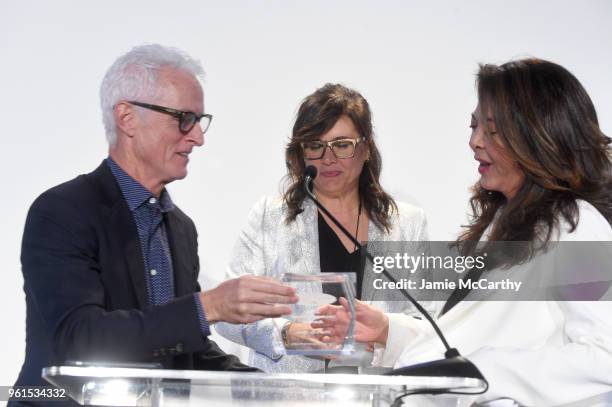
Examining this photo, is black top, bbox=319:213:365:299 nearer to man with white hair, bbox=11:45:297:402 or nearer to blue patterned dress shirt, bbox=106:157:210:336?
man with white hair, bbox=11:45:297:402

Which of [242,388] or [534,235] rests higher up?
[534,235]

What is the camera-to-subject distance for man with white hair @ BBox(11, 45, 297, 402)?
1.86 metres

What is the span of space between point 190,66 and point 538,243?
0.99 meters

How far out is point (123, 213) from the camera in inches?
85.2

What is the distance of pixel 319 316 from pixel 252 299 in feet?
0.64

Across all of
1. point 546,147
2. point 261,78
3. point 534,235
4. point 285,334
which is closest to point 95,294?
point 285,334

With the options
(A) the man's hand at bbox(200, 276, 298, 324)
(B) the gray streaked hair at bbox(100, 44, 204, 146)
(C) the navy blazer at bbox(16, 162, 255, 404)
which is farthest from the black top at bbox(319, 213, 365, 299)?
(A) the man's hand at bbox(200, 276, 298, 324)

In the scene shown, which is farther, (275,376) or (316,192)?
(316,192)

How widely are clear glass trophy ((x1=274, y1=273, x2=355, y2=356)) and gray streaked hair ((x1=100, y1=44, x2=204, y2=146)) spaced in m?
0.70

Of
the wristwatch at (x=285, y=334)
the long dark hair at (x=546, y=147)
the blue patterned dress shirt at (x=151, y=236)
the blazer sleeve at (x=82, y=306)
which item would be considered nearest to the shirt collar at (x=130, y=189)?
the blue patterned dress shirt at (x=151, y=236)

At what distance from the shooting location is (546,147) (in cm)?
211

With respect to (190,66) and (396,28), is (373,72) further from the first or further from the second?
(190,66)

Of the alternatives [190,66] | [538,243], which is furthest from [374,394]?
[190,66]

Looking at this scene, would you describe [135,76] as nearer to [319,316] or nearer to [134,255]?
[134,255]
